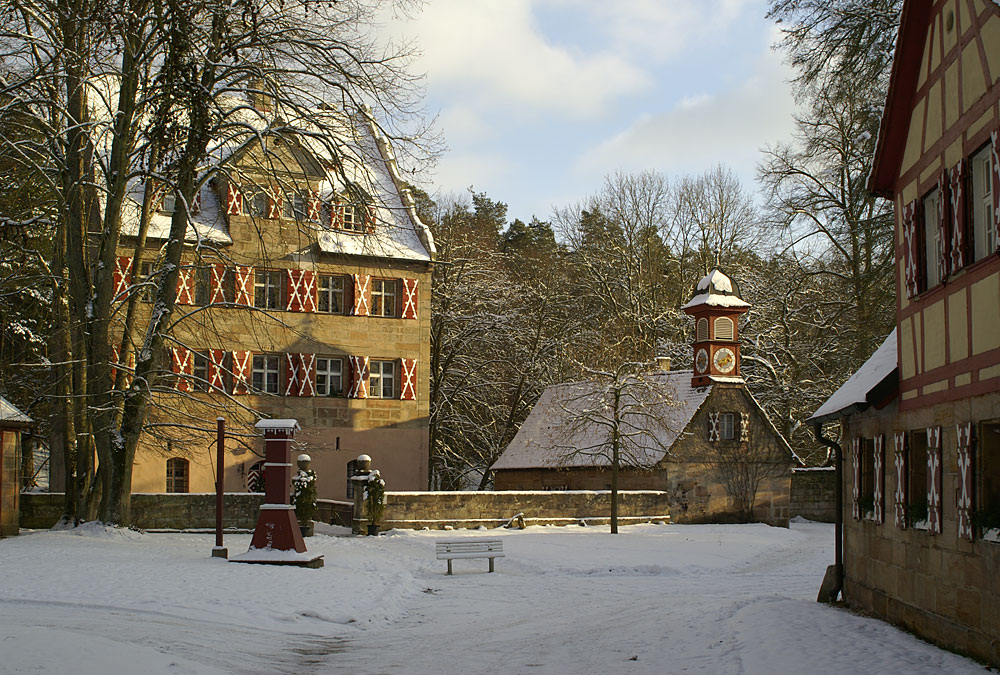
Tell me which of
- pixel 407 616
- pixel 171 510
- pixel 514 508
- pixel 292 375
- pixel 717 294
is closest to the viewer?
pixel 407 616

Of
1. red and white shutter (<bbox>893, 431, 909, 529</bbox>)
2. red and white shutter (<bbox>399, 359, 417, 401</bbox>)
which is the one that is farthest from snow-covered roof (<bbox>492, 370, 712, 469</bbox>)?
red and white shutter (<bbox>893, 431, 909, 529</bbox>)

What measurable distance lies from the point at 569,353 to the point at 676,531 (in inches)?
399

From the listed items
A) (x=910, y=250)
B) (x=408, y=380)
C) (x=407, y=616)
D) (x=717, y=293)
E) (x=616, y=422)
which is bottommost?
(x=407, y=616)

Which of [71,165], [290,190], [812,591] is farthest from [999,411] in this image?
[71,165]

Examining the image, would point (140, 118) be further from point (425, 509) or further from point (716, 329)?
point (716, 329)

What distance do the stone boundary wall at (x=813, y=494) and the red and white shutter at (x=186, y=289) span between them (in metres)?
19.9

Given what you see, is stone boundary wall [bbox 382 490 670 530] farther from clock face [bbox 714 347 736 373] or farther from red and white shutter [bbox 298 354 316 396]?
red and white shutter [bbox 298 354 316 396]

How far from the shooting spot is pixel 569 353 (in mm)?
39219

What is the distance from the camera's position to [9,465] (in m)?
22.1

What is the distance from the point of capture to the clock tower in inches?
1411

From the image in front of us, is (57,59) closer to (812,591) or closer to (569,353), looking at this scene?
(812,591)

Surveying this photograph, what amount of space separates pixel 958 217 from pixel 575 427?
20.0 metres

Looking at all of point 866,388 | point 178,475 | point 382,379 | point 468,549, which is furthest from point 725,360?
point 866,388

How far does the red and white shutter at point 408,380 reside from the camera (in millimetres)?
36000
